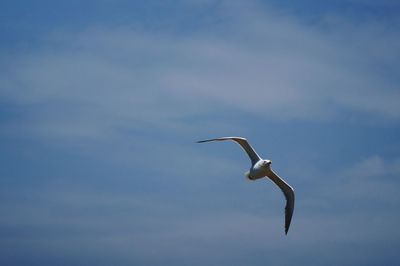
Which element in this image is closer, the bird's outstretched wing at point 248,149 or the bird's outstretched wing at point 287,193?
the bird's outstretched wing at point 248,149

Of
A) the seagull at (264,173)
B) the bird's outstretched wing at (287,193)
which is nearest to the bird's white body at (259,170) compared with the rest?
the seagull at (264,173)

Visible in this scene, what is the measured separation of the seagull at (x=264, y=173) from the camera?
47.8 meters

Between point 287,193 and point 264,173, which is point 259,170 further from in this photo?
point 287,193

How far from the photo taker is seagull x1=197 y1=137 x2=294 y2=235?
157ft

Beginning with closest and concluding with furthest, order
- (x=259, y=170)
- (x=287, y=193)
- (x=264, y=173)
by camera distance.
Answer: (x=259, y=170), (x=264, y=173), (x=287, y=193)

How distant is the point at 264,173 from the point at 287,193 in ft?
13.1

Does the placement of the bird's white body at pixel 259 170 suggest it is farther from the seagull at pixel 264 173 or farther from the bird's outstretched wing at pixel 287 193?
the bird's outstretched wing at pixel 287 193

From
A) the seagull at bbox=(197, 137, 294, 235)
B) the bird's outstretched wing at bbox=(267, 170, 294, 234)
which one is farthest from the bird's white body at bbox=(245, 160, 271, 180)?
the bird's outstretched wing at bbox=(267, 170, 294, 234)

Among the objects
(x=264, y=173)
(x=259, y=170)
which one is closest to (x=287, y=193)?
(x=264, y=173)

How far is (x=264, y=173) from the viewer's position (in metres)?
48.9

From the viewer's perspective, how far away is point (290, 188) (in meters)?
50.9

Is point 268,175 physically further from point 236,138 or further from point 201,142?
point 201,142

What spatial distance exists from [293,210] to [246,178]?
604 centimetres

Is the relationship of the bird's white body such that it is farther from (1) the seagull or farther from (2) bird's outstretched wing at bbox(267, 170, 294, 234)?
(2) bird's outstretched wing at bbox(267, 170, 294, 234)
